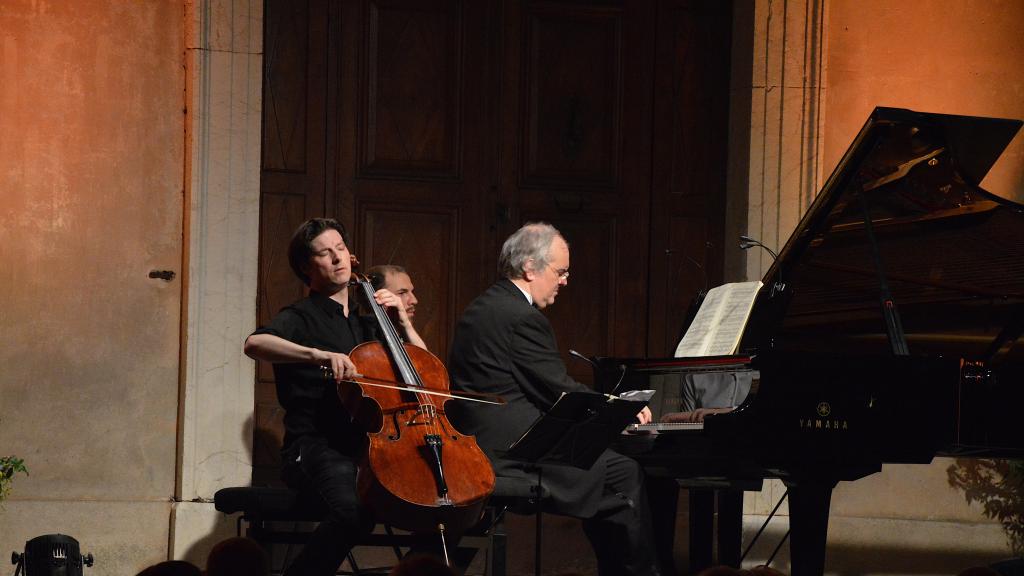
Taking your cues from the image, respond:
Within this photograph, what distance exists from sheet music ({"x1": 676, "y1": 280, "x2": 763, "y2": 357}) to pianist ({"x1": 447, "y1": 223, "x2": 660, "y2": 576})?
29cm

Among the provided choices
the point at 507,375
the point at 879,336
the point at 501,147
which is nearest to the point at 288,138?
the point at 501,147

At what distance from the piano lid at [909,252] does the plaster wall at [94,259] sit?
2.57 meters

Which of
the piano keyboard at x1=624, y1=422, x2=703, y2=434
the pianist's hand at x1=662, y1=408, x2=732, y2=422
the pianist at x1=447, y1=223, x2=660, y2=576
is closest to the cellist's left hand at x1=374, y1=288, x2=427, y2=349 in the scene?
the pianist at x1=447, y1=223, x2=660, y2=576

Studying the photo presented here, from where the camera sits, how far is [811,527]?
3.78m

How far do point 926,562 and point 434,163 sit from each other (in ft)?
9.20

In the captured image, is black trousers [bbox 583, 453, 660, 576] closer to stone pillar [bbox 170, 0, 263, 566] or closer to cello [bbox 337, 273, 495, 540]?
cello [bbox 337, 273, 495, 540]

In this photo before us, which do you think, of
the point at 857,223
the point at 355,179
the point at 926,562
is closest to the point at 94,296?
the point at 355,179

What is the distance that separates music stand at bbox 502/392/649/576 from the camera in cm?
362

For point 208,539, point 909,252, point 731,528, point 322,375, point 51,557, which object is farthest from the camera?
point 208,539

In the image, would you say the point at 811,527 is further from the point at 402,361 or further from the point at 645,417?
the point at 402,361

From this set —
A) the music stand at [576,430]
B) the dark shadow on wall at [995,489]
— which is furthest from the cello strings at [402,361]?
the dark shadow on wall at [995,489]

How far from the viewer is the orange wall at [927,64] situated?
19.0ft

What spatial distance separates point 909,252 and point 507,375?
4.70ft

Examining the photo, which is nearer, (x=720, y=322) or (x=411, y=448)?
(x=411, y=448)
